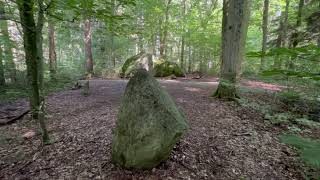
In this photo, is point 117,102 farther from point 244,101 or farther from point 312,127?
point 312,127

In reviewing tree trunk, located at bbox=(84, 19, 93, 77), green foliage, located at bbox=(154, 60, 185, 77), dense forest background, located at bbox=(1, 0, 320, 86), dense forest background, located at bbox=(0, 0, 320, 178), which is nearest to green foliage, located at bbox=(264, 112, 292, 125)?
dense forest background, located at bbox=(0, 0, 320, 178)

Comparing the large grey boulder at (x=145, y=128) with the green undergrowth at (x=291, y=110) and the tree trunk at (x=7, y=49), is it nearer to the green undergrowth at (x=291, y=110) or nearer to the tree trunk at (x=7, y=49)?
the green undergrowth at (x=291, y=110)

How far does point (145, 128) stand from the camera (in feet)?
9.28

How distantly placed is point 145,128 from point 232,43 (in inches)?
164

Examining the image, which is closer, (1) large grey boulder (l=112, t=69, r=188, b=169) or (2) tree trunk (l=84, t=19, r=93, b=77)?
(1) large grey boulder (l=112, t=69, r=188, b=169)

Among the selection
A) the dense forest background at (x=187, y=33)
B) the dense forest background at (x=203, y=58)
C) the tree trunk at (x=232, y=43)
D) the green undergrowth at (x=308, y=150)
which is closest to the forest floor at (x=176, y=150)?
the dense forest background at (x=203, y=58)

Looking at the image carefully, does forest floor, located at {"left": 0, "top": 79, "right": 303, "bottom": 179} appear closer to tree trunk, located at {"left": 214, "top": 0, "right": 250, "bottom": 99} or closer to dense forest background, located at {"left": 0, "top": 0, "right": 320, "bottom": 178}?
dense forest background, located at {"left": 0, "top": 0, "right": 320, "bottom": 178}

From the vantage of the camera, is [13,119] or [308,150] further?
[13,119]

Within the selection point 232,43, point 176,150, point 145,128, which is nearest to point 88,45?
point 232,43

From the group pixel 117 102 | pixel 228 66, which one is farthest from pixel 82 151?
pixel 228 66

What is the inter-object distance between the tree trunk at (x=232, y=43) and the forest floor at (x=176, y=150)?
2.34 ft

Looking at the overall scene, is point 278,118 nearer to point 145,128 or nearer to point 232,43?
point 232,43

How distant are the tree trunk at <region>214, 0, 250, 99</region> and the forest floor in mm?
715

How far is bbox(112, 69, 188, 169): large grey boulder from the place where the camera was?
2.83 m
